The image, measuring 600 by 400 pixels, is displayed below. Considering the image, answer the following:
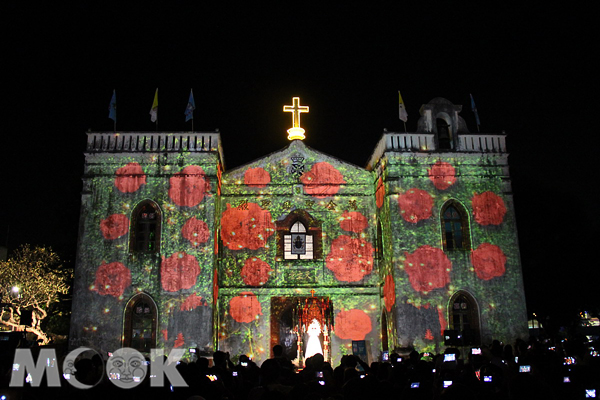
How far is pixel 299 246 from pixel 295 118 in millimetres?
5443

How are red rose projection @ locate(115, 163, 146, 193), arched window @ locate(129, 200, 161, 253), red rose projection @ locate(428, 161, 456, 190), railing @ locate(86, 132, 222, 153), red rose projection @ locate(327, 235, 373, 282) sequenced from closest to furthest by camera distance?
arched window @ locate(129, 200, 161, 253) → red rose projection @ locate(115, 163, 146, 193) → railing @ locate(86, 132, 222, 153) → red rose projection @ locate(428, 161, 456, 190) → red rose projection @ locate(327, 235, 373, 282)

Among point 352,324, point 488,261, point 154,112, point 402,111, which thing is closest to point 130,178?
point 154,112

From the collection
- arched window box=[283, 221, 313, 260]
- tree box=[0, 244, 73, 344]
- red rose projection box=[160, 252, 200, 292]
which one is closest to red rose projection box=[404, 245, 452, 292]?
arched window box=[283, 221, 313, 260]

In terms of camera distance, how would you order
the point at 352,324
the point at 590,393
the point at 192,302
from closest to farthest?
the point at 590,393
the point at 192,302
the point at 352,324

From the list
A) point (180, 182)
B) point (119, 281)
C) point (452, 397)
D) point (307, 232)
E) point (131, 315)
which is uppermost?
point (180, 182)

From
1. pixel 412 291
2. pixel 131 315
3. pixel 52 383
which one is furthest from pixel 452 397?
pixel 131 315

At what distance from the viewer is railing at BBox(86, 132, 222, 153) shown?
62.4 ft

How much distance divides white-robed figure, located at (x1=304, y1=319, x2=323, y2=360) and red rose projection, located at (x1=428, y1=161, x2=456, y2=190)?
6.88m

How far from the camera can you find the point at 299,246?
66.0 feet

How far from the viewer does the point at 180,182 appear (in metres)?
18.7

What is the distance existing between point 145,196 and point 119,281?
300 cm

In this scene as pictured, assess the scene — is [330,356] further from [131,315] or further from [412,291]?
[131,315]

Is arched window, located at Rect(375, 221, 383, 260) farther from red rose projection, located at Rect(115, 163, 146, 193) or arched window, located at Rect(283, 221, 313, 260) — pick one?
red rose projection, located at Rect(115, 163, 146, 193)
